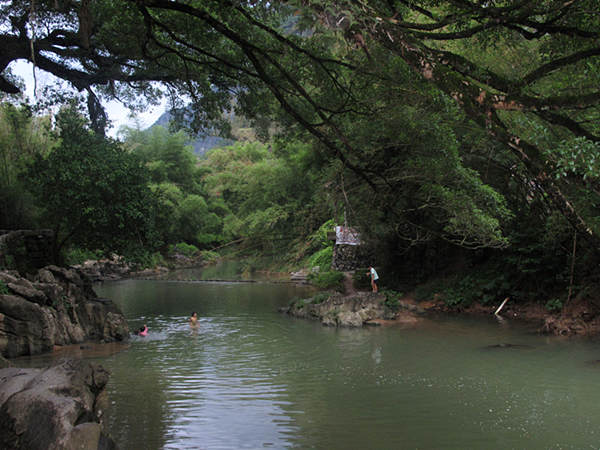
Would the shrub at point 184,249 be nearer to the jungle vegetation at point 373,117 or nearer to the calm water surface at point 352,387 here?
the jungle vegetation at point 373,117

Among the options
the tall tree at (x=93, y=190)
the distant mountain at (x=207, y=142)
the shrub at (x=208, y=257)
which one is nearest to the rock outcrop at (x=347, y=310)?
the tall tree at (x=93, y=190)

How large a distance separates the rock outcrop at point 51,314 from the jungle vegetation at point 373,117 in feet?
5.83

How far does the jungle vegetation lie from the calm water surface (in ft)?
7.32

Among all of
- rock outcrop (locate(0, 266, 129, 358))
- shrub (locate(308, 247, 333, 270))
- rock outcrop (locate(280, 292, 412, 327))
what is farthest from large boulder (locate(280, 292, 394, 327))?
shrub (locate(308, 247, 333, 270))

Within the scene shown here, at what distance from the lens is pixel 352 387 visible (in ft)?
25.3

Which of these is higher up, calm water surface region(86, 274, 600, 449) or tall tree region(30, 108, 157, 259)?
tall tree region(30, 108, 157, 259)

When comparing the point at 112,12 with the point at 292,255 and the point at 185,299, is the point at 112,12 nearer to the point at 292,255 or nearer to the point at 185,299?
the point at 185,299

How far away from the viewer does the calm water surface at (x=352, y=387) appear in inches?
223

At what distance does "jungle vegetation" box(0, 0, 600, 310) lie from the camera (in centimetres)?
404

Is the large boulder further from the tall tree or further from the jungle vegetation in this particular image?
the tall tree

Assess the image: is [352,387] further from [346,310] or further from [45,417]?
[346,310]

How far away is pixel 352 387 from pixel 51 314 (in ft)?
20.5

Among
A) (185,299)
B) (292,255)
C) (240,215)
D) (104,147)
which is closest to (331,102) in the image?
(104,147)

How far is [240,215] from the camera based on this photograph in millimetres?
28156
